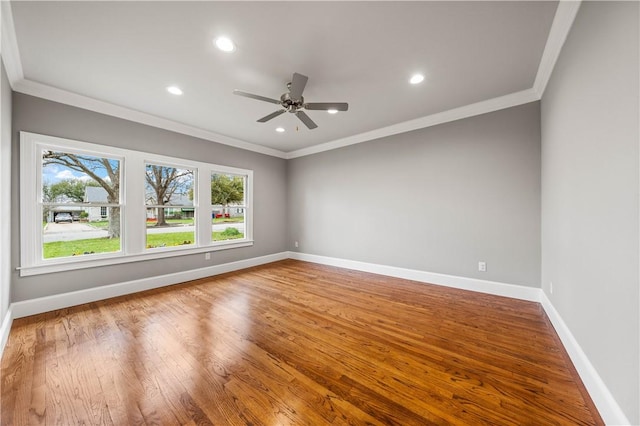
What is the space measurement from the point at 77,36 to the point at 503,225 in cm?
513

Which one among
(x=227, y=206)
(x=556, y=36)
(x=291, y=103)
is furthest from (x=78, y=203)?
(x=556, y=36)

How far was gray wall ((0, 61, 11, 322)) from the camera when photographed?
2.15 m

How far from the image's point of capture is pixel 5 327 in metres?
2.18

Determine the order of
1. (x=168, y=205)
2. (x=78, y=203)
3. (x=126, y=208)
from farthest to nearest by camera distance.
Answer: (x=168, y=205)
(x=126, y=208)
(x=78, y=203)

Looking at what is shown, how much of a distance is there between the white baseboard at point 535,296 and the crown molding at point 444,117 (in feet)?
8.07

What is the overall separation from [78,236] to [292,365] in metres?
3.49

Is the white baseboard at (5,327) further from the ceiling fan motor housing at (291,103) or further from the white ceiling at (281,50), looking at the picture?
the ceiling fan motor housing at (291,103)

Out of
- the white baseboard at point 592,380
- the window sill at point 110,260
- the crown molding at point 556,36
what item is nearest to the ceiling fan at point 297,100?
the crown molding at point 556,36

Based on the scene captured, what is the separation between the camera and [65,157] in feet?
9.97

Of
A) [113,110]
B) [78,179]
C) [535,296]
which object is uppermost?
[113,110]

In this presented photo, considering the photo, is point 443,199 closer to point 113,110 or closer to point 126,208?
point 126,208

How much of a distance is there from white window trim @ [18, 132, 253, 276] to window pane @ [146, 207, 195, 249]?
11cm

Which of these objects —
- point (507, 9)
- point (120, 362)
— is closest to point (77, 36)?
point (120, 362)

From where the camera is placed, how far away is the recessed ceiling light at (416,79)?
8.54 feet
